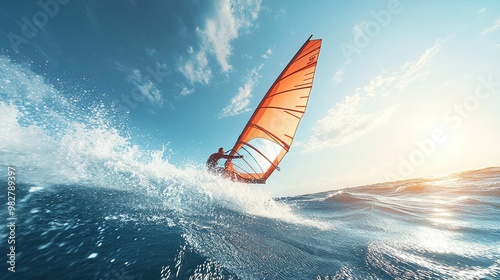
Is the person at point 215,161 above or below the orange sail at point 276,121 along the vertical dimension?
below

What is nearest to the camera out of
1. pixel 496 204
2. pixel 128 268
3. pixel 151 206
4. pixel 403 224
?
pixel 128 268

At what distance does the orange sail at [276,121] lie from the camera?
32.8 ft

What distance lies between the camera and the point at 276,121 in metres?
12.1

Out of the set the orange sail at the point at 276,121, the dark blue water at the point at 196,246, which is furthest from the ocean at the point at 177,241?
the orange sail at the point at 276,121

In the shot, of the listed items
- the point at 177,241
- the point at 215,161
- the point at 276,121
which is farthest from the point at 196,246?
the point at 276,121

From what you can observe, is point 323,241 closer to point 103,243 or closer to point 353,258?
point 353,258

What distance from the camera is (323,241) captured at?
3.89 m

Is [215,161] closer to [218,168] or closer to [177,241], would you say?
[218,168]

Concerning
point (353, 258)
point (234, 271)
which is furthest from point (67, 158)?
point (353, 258)

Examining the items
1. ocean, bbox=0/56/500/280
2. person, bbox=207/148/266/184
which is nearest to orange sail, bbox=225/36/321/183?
person, bbox=207/148/266/184

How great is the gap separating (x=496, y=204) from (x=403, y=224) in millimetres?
6383

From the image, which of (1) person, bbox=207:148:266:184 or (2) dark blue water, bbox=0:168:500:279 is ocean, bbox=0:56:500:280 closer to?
(2) dark blue water, bbox=0:168:500:279

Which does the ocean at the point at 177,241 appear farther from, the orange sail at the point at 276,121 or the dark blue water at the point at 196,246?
the orange sail at the point at 276,121

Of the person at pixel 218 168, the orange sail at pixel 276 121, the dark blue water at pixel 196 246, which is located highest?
the orange sail at pixel 276 121
